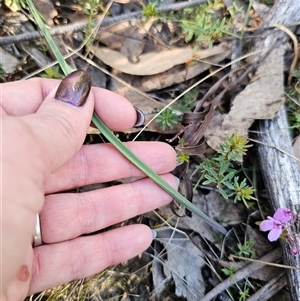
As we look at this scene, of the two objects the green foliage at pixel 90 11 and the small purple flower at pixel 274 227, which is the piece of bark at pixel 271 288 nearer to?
the small purple flower at pixel 274 227

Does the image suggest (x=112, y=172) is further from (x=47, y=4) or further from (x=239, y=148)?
(x=47, y=4)

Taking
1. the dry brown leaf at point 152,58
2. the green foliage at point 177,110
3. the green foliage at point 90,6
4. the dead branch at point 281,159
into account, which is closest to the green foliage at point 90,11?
the green foliage at point 90,6

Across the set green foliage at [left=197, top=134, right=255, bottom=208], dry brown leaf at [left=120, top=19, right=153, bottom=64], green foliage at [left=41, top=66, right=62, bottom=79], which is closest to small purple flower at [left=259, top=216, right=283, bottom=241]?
green foliage at [left=197, top=134, right=255, bottom=208]

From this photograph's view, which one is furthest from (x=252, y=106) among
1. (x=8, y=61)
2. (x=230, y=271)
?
(x=8, y=61)

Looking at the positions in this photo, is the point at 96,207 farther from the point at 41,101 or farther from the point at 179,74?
the point at 179,74

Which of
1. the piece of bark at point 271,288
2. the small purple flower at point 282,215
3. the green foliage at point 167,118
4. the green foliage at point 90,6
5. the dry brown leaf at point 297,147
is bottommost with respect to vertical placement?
the piece of bark at point 271,288

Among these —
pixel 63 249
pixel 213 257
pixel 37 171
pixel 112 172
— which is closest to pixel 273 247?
pixel 213 257
